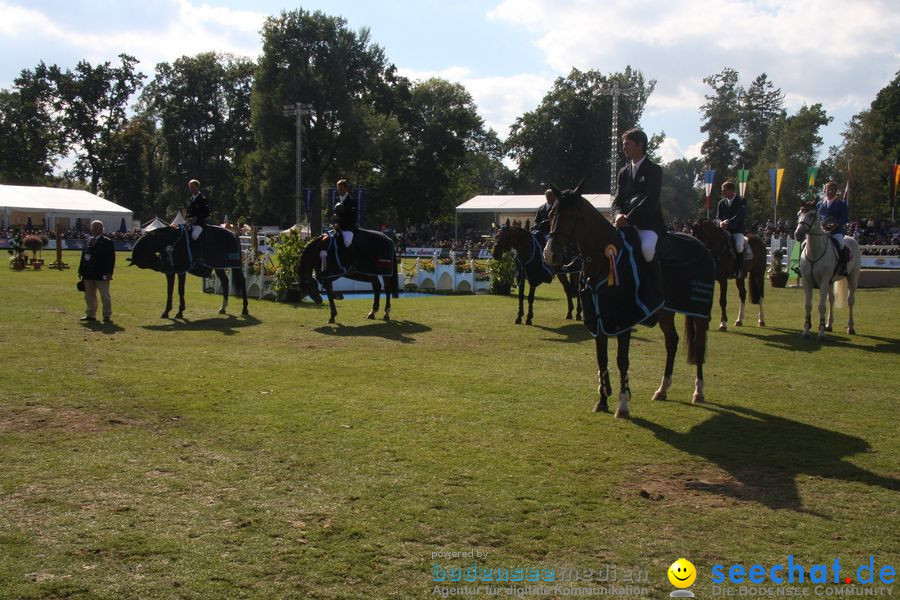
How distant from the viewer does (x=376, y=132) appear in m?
64.5

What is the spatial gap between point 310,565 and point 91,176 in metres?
95.3

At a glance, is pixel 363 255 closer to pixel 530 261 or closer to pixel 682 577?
pixel 530 261

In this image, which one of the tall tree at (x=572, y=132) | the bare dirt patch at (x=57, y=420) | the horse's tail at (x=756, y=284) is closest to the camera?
the bare dirt patch at (x=57, y=420)

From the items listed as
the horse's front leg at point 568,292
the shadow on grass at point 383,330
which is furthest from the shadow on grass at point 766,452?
the horse's front leg at point 568,292

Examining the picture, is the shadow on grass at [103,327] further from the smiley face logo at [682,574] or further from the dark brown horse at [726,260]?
the smiley face logo at [682,574]

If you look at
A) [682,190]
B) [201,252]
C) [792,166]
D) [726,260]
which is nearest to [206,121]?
[792,166]

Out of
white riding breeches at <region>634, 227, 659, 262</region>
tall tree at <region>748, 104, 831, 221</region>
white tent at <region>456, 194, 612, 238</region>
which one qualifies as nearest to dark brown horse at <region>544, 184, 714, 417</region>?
white riding breeches at <region>634, 227, 659, 262</region>

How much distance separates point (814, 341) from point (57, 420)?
42.8 ft

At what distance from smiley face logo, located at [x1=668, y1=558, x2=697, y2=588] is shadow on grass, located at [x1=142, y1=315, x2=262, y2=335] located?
11595mm

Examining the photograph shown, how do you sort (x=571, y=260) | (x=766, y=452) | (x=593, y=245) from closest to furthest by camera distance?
1. (x=766, y=452)
2. (x=593, y=245)
3. (x=571, y=260)

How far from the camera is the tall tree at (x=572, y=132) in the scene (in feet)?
257

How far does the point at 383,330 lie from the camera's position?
607 inches

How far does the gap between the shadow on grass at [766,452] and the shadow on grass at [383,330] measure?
690 centimetres

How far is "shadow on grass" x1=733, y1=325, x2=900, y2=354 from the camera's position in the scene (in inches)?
533
